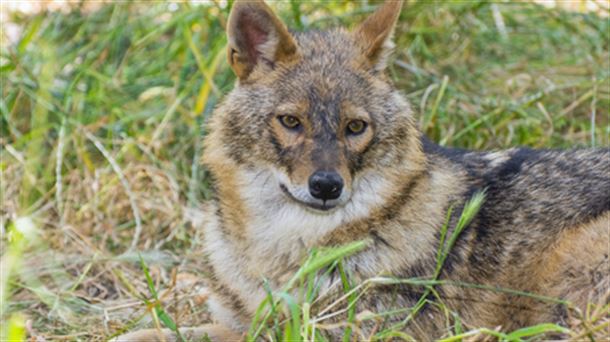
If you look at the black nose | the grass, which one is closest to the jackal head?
the black nose

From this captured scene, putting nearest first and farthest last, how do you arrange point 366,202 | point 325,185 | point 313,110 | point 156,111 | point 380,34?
point 325,185, point 313,110, point 366,202, point 380,34, point 156,111

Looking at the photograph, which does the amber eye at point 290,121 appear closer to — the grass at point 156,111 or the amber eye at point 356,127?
the amber eye at point 356,127

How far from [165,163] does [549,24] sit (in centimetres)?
371

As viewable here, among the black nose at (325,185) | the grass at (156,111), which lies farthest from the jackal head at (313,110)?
the grass at (156,111)

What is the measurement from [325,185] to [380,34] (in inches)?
36.4

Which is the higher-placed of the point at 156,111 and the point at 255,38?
the point at 255,38

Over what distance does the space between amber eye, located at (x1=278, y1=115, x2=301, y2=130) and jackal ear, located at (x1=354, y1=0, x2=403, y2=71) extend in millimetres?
556

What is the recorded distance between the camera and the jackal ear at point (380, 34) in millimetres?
4781

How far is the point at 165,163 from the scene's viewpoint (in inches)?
280

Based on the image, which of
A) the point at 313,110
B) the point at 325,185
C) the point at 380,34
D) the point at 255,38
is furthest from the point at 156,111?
the point at 325,185

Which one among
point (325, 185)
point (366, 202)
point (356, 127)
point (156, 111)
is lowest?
point (156, 111)

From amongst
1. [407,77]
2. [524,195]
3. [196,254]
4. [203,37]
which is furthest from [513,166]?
[203,37]

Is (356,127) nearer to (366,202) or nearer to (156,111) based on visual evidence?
(366,202)

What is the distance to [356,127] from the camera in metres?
4.60
